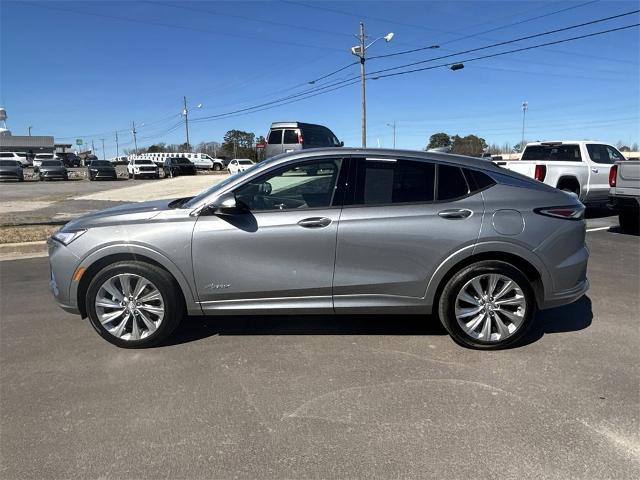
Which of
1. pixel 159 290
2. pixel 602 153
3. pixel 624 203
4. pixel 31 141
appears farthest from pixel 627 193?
pixel 31 141

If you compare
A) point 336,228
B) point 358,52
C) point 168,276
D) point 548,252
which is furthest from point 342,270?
point 358,52

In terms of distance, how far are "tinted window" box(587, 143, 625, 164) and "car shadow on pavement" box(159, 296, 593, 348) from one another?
8805 mm

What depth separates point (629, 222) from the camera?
9867 millimetres

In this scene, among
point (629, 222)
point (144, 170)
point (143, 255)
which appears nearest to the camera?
point (143, 255)

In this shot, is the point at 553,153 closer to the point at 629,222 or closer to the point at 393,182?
the point at 629,222

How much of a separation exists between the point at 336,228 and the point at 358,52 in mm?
28830

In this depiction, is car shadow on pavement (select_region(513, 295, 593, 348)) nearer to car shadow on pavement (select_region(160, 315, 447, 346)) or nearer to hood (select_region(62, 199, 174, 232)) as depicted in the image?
car shadow on pavement (select_region(160, 315, 447, 346))

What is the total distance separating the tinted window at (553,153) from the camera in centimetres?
1233

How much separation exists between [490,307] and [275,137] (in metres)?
13.7

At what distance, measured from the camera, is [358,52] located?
30.2 meters

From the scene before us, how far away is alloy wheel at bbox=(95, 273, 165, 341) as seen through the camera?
398 centimetres

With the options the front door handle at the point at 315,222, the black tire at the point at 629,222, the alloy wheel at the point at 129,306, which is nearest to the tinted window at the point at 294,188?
the front door handle at the point at 315,222

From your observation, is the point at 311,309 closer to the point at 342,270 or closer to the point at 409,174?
the point at 342,270

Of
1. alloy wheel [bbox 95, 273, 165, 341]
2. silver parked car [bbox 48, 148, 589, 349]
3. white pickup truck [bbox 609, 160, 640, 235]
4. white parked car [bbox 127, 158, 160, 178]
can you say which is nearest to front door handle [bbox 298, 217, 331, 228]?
silver parked car [bbox 48, 148, 589, 349]
